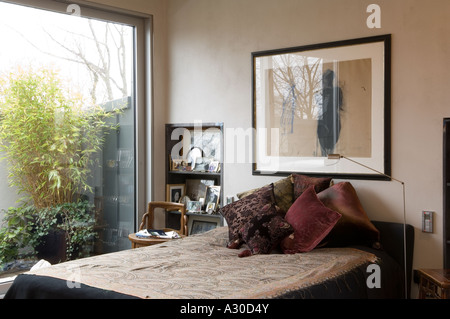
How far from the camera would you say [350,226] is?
343 centimetres

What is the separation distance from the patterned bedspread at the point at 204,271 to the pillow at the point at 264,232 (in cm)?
9

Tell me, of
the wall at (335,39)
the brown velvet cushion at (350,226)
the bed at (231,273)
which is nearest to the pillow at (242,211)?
the bed at (231,273)

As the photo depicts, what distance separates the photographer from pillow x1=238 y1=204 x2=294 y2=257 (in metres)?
3.36

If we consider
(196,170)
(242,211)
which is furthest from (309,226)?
(196,170)

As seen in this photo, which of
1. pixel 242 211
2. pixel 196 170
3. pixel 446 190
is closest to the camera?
pixel 446 190

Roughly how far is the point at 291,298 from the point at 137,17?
11.5ft

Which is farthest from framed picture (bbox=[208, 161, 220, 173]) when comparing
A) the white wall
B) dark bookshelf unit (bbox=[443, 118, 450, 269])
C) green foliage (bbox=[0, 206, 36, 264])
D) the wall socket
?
dark bookshelf unit (bbox=[443, 118, 450, 269])

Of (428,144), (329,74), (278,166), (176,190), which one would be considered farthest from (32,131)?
(428,144)

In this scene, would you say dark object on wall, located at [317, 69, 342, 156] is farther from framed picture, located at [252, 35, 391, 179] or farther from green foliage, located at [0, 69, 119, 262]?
green foliage, located at [0, 69, 119, 262]

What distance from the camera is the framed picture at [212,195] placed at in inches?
185

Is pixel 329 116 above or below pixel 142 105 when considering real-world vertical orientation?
below

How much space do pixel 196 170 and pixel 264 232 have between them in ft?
5.10

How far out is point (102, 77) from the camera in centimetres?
468

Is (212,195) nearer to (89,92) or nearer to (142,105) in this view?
(142,105)
